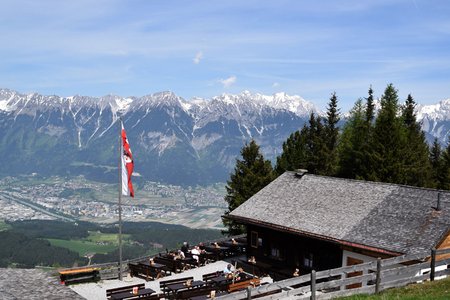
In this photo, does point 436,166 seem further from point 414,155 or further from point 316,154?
point 316,154

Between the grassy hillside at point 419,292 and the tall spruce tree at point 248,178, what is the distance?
1264 inches

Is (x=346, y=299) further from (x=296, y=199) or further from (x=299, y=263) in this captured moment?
(x=296, y=199)

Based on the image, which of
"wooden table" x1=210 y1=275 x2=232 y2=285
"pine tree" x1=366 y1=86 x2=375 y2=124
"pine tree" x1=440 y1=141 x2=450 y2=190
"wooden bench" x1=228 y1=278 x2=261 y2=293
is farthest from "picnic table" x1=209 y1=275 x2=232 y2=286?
"pine tree" x1=366 y1=86 x2=375 y2=124

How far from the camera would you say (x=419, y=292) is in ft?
58.1

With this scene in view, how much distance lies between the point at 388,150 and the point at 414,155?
3955mm

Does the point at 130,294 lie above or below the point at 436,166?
below

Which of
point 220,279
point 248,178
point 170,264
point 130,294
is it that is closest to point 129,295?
point 130,294

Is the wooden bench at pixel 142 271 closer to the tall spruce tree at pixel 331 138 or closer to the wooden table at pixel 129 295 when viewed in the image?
the wooden table at pixel 129 295

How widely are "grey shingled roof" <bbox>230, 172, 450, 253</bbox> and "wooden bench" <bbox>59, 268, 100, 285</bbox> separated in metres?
9.76

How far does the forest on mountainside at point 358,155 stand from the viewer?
4956 cm

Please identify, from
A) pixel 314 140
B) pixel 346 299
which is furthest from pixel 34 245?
pixel 346 299

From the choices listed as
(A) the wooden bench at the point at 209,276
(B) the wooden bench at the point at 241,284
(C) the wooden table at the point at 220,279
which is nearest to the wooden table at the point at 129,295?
(C) the wooden table at the point at 220,279

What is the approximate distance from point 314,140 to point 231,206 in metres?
14.9

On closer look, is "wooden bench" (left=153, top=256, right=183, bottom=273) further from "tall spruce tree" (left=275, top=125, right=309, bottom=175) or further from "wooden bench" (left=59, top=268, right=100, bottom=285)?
"tall spruce tree" (left=275, top=125, right=309, bottom=175)
